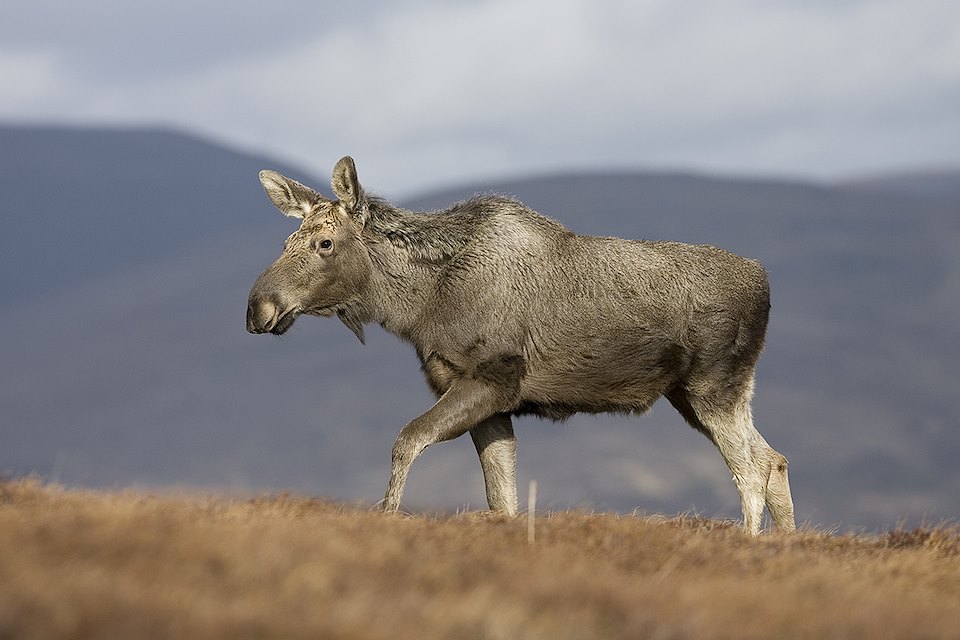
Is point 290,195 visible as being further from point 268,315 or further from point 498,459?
point 498,459

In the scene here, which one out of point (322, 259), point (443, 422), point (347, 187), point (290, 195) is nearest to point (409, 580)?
point (443, 422)

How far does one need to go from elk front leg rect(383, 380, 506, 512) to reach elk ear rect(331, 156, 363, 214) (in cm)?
229

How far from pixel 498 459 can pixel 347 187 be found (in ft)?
10.3

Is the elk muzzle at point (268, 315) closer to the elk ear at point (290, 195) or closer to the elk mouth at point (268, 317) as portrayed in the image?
the elk mouth at point (268, 317)

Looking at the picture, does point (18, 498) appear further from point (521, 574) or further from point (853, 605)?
point (853, 605)

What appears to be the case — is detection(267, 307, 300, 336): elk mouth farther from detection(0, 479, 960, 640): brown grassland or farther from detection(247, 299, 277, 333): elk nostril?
detection(0, 479, 960, 640): brown grassland

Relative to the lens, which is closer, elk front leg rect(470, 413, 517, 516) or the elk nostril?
the elk nostril

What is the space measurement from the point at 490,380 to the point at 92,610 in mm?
7380

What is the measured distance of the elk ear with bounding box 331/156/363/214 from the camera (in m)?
14.3

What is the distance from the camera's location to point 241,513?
35.5 ft

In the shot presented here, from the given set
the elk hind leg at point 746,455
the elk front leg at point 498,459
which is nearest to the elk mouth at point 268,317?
the elk front leg at point 498,459

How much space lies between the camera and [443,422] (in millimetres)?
13047

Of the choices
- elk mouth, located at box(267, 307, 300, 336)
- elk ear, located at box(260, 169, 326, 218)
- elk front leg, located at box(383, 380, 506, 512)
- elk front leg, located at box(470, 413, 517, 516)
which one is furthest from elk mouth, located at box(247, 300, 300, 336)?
elk front leg, located at box(470, 413, 517, 516)

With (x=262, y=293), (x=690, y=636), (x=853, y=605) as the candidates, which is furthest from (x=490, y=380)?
(x=690, y=636)
